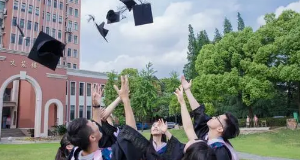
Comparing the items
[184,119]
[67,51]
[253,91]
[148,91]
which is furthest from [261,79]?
[67,51]

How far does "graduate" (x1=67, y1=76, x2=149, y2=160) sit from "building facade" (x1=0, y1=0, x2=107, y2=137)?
1457 cm

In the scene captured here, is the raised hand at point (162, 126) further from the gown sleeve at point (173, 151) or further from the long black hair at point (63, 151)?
the long black hair at point (63, 151)

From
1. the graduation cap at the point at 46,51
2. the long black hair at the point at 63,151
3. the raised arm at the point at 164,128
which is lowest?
the long black hair at the point at 63,151

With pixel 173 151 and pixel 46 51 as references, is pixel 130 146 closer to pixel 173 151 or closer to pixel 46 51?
pixel 173 151

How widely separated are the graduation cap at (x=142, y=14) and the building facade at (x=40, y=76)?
1168cm

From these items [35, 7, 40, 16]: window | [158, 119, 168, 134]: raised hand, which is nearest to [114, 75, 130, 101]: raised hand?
[158, 119, 168, 134]: raised hand

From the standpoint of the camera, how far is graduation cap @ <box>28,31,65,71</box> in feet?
14.6

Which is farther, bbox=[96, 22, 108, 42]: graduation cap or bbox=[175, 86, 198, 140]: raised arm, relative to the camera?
bbox=[96, 22, 108, 42]: graduation cap

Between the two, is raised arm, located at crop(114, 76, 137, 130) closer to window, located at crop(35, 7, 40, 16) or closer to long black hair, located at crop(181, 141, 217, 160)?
long black hair, located at crop(181, 141, 217, 160)

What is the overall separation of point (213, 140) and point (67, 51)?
3909cm

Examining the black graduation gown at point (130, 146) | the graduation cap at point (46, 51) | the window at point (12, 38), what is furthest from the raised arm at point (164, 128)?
the window at point (12, 38)

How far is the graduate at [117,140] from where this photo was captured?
6.27 feet

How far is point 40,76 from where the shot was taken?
21.8 m

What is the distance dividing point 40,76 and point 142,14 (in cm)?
1855
